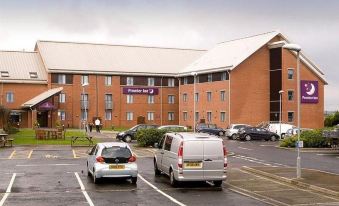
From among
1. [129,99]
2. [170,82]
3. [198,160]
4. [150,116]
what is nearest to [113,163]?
[198,160]

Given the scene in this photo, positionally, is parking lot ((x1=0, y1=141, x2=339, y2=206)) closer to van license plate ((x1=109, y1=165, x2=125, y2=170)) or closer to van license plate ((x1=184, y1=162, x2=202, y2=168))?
van license plate ((x1=109, y1=165, x2=125, y2=170))

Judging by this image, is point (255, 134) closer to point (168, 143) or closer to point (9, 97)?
point (168, 143)

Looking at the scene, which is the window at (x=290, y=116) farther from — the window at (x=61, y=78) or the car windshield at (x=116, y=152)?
the car windshield at (x=116, y=152)

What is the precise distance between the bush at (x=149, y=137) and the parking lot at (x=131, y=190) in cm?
1292

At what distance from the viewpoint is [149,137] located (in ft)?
133

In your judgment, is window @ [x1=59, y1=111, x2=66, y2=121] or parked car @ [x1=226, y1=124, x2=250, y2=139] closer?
parked car @ [x1=226, y1=124, x2=250, y2=139]

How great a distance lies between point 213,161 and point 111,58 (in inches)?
2597

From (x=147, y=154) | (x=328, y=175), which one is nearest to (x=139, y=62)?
(x=147, y=154)

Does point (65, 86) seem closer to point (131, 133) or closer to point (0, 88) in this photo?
point (0, 88)

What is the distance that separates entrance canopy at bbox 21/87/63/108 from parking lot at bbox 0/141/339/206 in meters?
43.6

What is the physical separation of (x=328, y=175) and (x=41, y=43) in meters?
66.5

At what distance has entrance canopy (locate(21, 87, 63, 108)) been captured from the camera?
70463mm

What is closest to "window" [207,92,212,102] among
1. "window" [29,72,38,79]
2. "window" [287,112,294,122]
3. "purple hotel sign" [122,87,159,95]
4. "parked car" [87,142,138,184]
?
"window" [287,112,294,122]

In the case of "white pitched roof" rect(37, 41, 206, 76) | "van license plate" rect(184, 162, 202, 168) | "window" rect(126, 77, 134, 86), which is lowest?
"van license plate" rect(184, 162, 202, 168)
